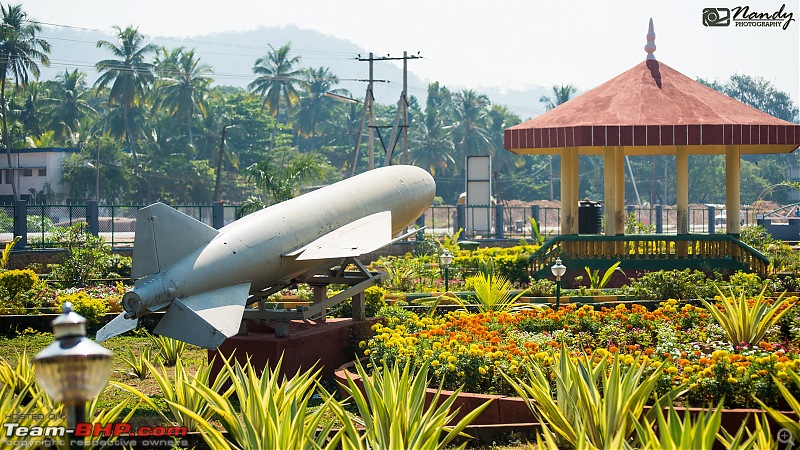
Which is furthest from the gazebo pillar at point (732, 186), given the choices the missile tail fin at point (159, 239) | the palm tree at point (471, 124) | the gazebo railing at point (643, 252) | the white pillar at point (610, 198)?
the palm tree at point (471, 124)

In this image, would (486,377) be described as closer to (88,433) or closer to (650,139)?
(88,433)

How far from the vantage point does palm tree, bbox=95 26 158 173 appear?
252 feet

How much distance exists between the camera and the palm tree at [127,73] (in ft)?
252

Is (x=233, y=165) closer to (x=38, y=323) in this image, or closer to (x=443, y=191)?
(x=443, y=191)

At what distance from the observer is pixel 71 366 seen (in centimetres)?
549

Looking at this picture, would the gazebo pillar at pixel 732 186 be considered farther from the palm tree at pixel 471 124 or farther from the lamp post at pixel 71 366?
the palm tree at pixel 471 124

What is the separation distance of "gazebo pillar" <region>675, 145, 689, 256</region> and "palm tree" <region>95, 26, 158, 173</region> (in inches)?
2269

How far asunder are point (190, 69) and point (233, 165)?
961 centimetres

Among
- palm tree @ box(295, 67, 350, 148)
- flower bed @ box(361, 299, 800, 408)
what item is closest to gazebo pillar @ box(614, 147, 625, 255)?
flower bed @ box(361, 299, 800, 408)

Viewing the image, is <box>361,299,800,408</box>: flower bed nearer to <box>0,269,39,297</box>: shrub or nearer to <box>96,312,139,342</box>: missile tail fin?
<box>96,312,139,342</box>: missile tail fin

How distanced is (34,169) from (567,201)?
47.8 metres

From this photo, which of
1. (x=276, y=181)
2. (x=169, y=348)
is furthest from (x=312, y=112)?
(x=169, y=348)

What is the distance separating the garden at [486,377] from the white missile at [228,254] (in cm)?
71

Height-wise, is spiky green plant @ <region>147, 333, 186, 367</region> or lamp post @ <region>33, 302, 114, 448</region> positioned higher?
lamp post @ <region>33, 302, 114, 448</region>
